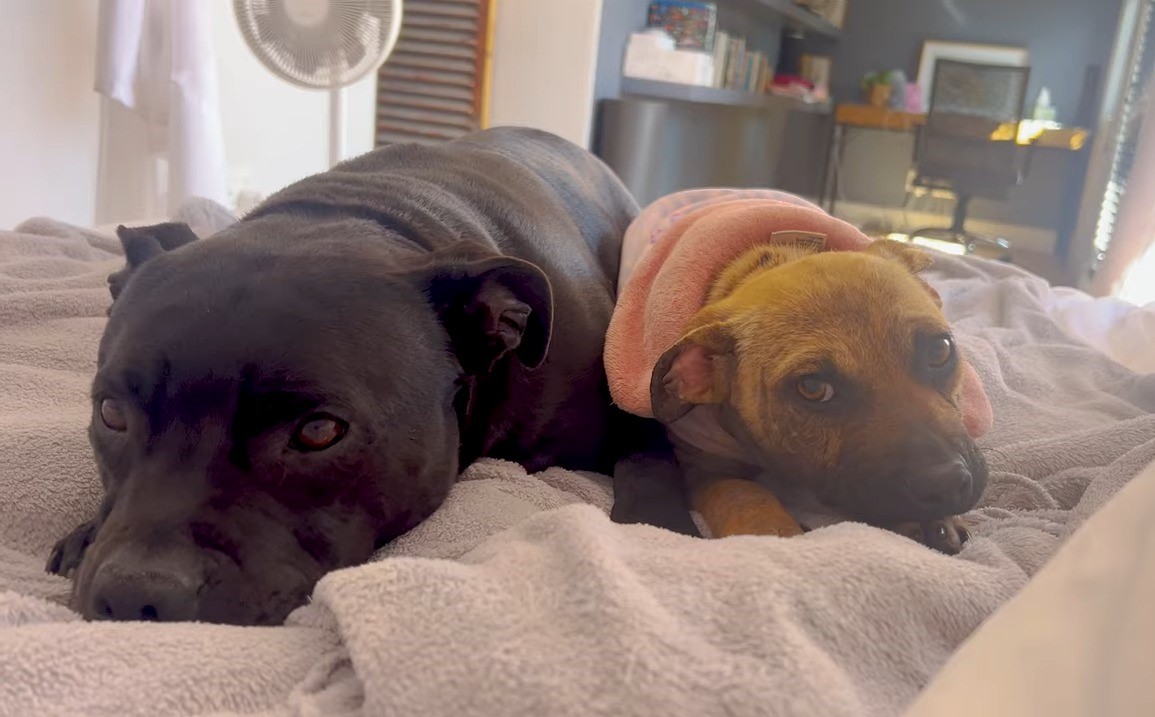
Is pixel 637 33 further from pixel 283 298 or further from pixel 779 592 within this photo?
pixel 779 592

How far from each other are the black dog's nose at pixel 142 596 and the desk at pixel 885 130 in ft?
28.3

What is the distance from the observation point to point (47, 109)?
3.38 meters

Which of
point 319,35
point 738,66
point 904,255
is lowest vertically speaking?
point 904,255

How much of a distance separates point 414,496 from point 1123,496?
81 cm

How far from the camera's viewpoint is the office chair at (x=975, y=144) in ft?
27.0

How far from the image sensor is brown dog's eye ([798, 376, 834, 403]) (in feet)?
4.50

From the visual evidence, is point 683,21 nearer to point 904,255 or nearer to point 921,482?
point 904,255

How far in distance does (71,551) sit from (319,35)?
2.36 m

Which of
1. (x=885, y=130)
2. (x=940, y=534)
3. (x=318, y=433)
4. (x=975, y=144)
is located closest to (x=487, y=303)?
(x=318, y=433)

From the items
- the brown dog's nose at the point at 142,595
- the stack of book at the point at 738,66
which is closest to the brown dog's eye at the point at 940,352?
the brown dog's nose at the point at 142,595

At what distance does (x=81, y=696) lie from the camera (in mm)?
749

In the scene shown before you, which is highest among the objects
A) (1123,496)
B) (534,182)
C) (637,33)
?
(637,33)

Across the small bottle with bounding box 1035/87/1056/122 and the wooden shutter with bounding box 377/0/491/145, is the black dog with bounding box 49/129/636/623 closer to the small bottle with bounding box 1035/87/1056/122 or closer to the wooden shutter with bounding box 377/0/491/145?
the wooden shutter with bounding box 377/0/491/145

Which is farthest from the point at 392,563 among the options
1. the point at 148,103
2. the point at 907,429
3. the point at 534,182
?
the point at 148,103
